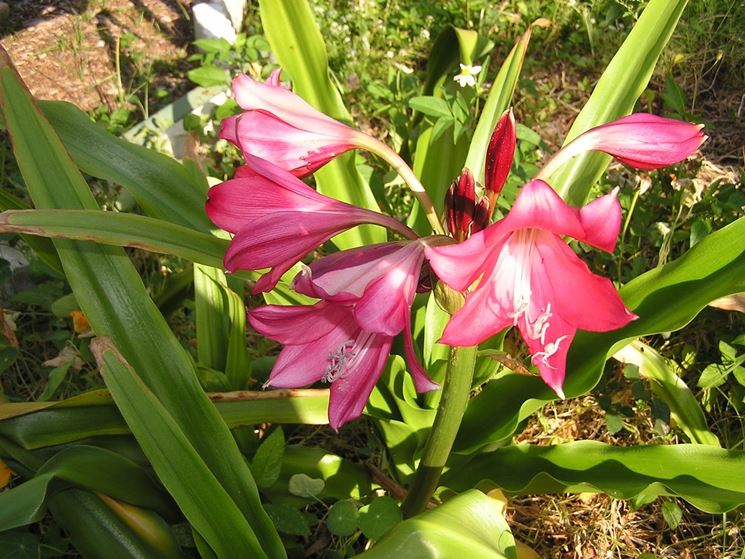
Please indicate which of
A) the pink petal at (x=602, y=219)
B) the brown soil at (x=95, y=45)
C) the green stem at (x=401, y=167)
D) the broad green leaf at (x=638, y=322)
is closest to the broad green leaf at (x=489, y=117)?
the broad green leaf at (x=638, y=322)

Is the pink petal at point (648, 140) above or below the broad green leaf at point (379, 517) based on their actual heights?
above

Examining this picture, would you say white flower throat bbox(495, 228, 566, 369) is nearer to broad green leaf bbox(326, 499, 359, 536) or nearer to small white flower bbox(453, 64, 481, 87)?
broad green leaf bbox(326, 499, 359, 536)

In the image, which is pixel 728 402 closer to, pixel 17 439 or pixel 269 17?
pixel 269 17

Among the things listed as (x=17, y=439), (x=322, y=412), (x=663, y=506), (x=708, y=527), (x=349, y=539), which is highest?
(x=17, y=439)

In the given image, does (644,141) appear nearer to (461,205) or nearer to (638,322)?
(461,205)

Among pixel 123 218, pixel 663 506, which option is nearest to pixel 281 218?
pixel 123 218

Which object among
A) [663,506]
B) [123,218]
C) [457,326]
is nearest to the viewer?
[457,326]

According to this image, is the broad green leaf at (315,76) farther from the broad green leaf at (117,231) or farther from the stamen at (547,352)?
the stamen at (547,352)
